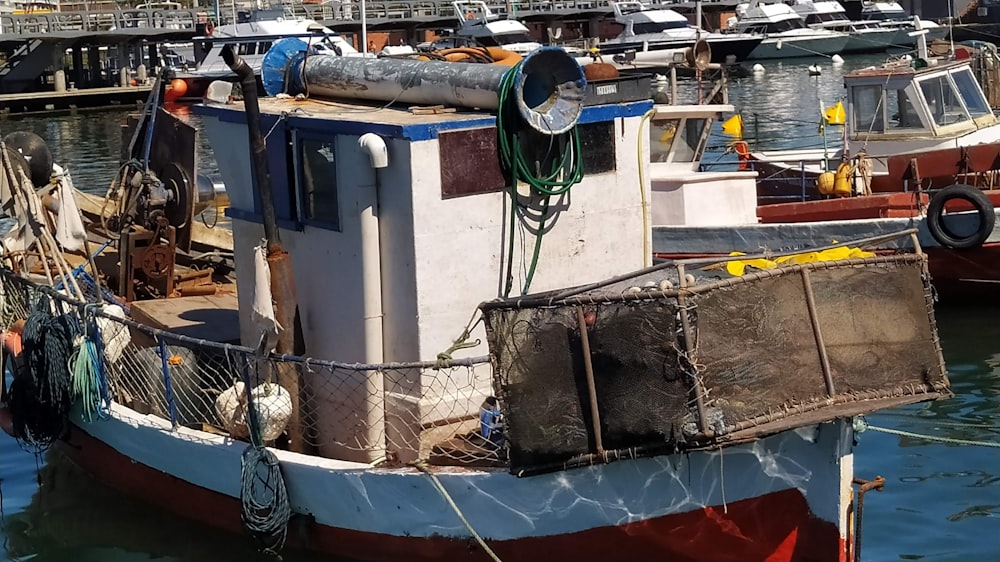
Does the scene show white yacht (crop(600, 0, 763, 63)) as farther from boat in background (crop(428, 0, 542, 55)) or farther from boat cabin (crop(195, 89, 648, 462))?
boat cabin (crop(195, 89, 648, 462))

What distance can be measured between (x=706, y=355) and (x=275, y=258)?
9.26ft

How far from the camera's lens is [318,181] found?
7.98 meters

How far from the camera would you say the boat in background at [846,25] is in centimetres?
5859

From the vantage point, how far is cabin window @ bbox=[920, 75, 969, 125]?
58.0ft

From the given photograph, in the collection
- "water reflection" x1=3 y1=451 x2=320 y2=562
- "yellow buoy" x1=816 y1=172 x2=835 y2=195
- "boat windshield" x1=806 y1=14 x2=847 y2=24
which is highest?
"boat windshield" x1=806 y1=14 x2=847 y2=24

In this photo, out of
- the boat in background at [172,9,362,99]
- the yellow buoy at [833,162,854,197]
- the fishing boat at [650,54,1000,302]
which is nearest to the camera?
the fishing boat at [650,54,1000,302]

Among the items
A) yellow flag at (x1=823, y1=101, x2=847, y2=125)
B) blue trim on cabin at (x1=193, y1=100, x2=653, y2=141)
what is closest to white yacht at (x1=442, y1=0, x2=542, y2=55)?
yellow flag at (x1=823, y1=101, x2=847, y2=125)

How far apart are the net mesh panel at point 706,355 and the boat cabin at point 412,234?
3.81ft

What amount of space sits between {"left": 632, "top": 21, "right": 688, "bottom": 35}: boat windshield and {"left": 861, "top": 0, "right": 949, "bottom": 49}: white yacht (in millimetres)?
9437

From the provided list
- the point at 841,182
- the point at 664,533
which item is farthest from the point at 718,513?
the point at 841,182

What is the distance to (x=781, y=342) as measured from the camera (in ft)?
21.0

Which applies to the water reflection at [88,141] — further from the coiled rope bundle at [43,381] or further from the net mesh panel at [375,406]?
the net mesh panel at [375,406]

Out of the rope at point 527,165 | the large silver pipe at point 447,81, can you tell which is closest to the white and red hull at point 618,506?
the rope at point 527,165

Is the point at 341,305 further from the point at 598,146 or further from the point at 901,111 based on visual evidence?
the point at 901,111
